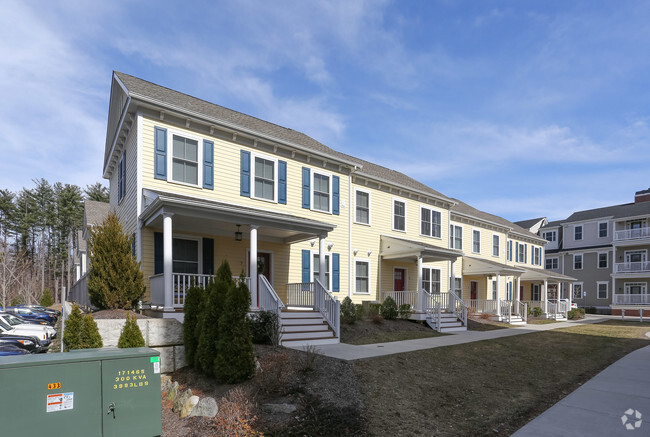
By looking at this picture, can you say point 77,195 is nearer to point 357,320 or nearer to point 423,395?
point 357,320

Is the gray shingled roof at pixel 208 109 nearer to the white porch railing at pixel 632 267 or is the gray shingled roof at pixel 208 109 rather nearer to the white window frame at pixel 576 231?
the white porch railing at pixel 632 267

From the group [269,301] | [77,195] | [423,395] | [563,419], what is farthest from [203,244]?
[77,195]

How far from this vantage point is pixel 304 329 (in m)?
11.8

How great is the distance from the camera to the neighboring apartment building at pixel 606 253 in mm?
34250

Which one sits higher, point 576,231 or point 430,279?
point 576,231

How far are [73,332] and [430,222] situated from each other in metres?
Result: 17.8

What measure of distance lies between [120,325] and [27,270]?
1863 inches

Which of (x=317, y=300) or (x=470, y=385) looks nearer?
(x=470, y=385)

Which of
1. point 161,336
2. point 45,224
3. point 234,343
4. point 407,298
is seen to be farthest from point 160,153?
point 45,224

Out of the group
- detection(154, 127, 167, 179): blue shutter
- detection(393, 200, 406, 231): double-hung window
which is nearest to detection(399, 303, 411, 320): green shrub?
detection(393, 200, 406, 231): double-hung window

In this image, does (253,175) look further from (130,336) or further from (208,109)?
(130,336)

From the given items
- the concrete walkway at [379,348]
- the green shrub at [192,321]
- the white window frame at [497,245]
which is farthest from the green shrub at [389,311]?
the white window frame at [497,245]

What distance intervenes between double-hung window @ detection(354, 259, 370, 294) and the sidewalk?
10.0 m

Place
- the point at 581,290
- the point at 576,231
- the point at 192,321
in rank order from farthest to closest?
the point at 576,231
the point at 581,290
the point at 192,321
